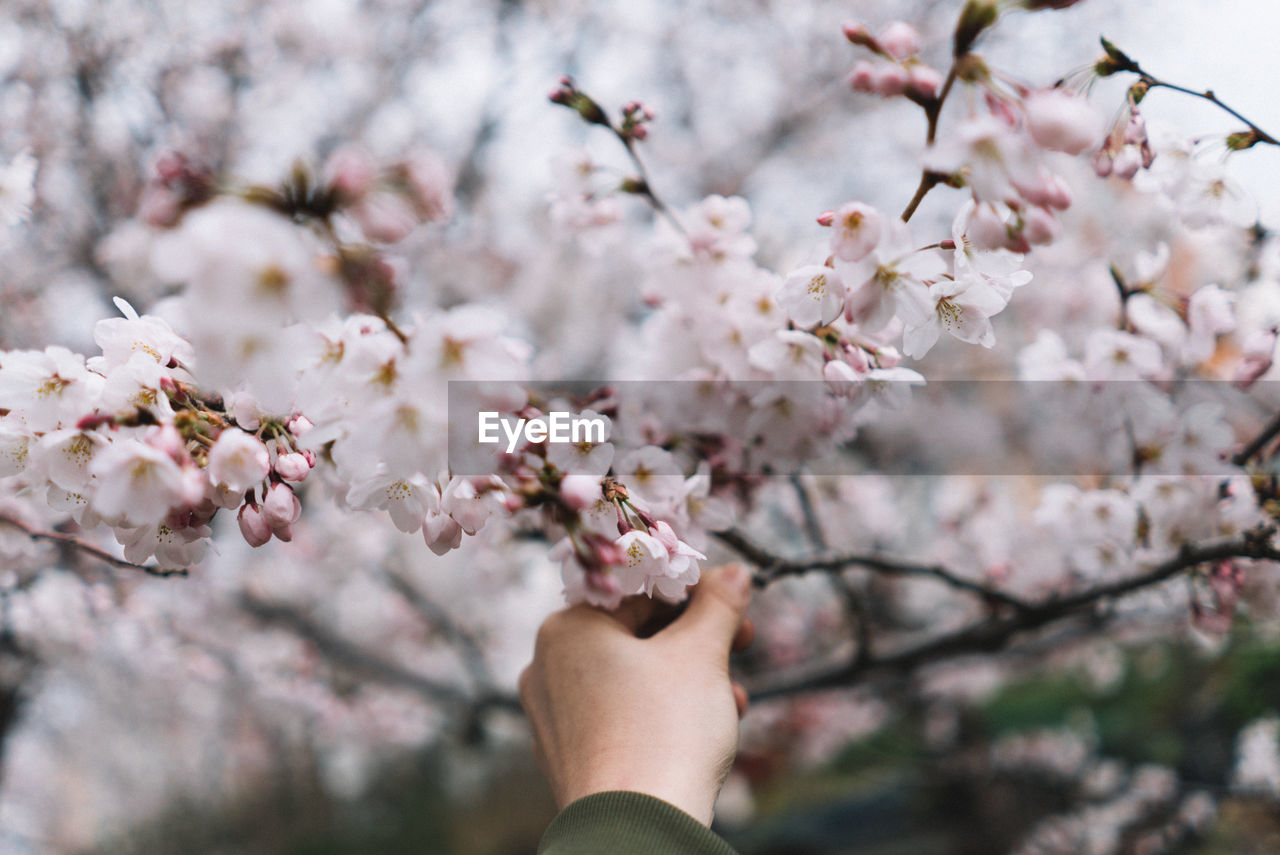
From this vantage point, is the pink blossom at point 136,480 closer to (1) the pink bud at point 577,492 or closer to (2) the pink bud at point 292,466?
(2) the pink bud at point 292,466

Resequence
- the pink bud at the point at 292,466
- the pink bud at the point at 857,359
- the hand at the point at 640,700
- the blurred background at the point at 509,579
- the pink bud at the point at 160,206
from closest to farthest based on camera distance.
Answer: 1. the pink bud at the point at 160,206
2. the pink bud at the point at 292,466
3. the hand at the point at 640,700
4. the pink bud at the point at 857,359
5. the blurred background at the point at 509,579

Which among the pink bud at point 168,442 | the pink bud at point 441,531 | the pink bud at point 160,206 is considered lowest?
the pink bud at point 441,531

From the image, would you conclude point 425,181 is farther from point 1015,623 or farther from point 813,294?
point 1015,623

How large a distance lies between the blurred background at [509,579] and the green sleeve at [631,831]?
3.50ft

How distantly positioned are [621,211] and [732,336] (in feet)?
1.32

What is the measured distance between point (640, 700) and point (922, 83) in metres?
0.87

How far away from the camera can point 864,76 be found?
2.13ft

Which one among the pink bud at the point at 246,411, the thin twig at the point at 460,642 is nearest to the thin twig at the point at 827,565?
the pink bud at the point at 246,411

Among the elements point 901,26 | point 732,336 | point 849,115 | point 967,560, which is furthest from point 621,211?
point 849,115

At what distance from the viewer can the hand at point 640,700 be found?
34.2 inches

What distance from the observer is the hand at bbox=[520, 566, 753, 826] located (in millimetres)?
868

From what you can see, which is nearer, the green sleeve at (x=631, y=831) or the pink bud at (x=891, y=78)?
the pink bud at (x=891, y=78)

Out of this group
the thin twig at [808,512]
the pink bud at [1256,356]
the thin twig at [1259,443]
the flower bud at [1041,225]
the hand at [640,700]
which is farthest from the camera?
the thin twig at [808,512]

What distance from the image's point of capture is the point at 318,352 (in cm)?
69
